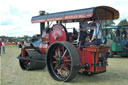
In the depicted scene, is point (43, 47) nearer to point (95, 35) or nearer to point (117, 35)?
point (95, 35)

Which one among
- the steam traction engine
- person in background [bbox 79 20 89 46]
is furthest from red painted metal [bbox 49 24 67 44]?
person in background [bbox 79 20 89 46]

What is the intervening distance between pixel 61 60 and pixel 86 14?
4.63 ft

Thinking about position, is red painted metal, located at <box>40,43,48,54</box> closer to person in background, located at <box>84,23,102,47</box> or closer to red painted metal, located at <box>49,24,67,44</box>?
red painted metal, located at <box>49,24,67,44</box>

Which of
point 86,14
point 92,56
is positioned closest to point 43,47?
point 92,56

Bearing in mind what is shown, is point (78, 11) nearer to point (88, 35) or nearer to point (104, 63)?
point (88, 35)

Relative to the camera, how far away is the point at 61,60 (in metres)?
4.71

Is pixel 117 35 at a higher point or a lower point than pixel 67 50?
higher

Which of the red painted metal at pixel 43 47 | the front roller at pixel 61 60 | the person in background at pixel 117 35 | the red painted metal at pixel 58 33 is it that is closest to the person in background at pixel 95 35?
the front roller at pixel 61 60

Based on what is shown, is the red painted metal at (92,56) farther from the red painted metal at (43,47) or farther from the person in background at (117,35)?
the person in background at (117,35)

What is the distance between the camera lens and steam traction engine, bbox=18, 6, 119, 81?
4355 millimetres

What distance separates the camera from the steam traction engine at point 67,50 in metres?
4.36

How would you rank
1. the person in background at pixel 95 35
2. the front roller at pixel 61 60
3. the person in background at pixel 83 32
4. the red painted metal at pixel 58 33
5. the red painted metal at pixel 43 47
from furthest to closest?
the red painted metal at pixel 43 47
the red painted metal at pixel 58 33
the person in background at pixel 83 32
the person in background at pixel 95 35
the front roller at pixel 61 60

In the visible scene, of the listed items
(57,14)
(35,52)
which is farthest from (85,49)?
(35,52)

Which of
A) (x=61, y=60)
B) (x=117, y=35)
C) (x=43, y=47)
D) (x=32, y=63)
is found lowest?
(x=32, y=63)
